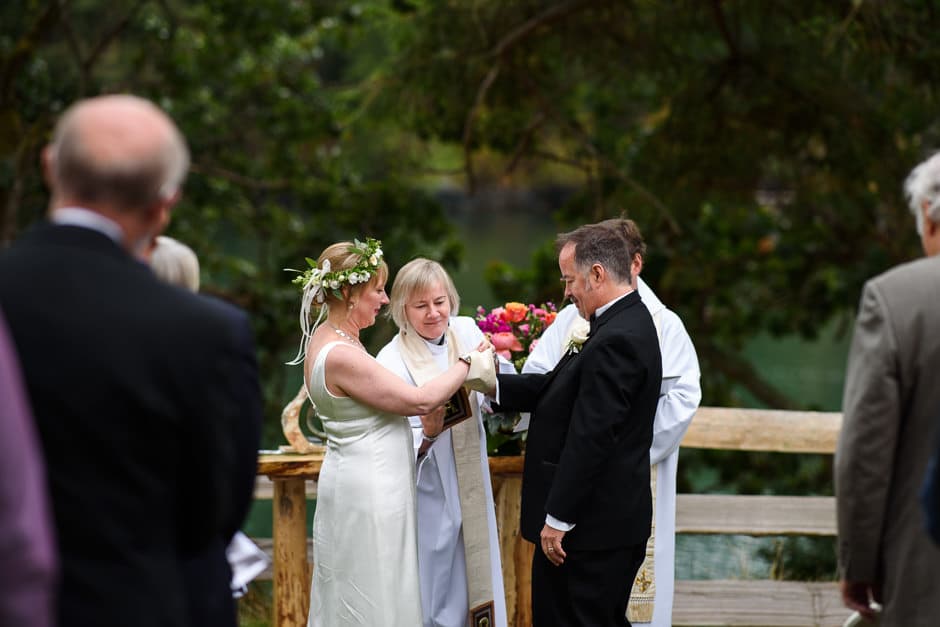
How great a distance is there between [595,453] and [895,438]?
47.0 inches

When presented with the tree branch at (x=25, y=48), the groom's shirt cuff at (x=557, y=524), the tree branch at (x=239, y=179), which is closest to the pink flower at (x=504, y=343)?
the groom's shirt cuff at (x=557, y=524)

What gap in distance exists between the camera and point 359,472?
4148 mm

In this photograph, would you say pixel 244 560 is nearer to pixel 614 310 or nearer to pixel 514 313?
pixel 614 310

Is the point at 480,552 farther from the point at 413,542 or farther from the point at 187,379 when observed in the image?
the point at 187,379

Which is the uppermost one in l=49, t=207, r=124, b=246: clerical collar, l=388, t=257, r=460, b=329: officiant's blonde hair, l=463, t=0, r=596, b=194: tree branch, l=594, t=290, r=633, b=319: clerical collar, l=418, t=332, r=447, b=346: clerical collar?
l=463, t=0, r=596, b=194: tree branch

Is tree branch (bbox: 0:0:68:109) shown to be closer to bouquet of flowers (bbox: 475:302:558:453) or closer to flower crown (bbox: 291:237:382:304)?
bouquet of flowers (bbox: 475:302:558:453)

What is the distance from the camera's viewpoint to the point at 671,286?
10.2 m

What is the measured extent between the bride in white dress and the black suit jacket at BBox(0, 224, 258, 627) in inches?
72.8

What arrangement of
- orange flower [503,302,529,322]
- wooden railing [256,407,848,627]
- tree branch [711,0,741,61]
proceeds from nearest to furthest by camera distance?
orange flower [503,302,529,322]
wooden railing [256,407,848,627]
tree branch [711,0,741,61]

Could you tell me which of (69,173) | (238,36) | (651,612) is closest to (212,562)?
(69,173)

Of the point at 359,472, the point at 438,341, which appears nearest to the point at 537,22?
the point at 438,341

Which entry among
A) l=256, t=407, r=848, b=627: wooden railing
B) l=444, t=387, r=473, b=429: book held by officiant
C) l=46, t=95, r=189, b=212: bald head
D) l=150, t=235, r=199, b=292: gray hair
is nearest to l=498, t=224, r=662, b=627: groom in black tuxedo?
l=444, t=387, r=473, b=429: book held by officiant

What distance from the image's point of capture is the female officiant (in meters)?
4.57

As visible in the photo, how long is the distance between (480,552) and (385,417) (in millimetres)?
782
